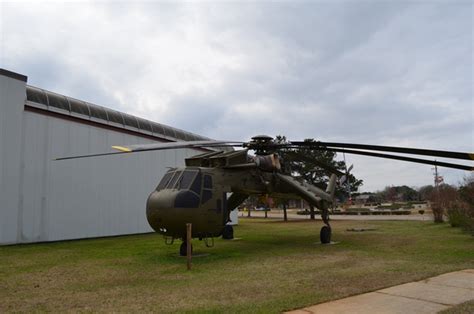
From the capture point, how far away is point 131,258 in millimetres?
12195

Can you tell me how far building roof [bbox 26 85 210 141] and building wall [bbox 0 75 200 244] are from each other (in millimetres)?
702

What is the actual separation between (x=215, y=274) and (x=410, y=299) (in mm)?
4277

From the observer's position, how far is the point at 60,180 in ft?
58.9

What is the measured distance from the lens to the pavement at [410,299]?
6023 millimetres

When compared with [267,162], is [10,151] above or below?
above

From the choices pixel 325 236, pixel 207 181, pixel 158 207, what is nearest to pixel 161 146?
pixel 158 207

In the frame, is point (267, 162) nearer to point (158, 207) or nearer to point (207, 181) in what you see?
point (207, 181)

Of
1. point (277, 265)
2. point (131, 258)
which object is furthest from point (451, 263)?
point (131, 258)

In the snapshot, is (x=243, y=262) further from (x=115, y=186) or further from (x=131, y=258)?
(x=115, y=186)

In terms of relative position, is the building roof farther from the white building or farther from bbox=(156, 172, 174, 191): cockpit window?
bbox=(156, 172, 174, 191): cockpit window

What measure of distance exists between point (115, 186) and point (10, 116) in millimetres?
6201

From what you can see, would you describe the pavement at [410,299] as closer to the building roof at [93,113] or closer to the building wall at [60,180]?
the building wall at [60,180]

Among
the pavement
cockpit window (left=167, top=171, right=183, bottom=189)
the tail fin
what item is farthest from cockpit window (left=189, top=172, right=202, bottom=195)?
the tail fin

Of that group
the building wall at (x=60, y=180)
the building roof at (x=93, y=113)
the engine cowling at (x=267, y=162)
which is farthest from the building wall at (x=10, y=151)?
the engine cowling at (x=267, y=162)
